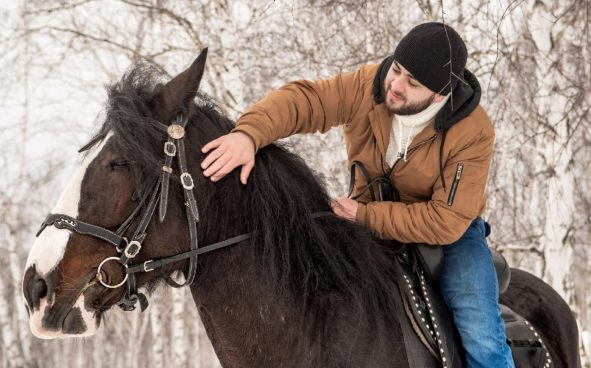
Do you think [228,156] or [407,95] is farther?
[407,95]

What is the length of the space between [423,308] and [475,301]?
0.25 meters

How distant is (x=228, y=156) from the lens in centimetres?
282

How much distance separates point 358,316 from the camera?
9.76ft

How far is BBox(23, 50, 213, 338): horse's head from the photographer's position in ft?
8.49

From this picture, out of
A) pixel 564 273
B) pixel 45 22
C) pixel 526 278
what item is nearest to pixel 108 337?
pixel 45 22

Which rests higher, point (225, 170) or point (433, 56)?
point (433, 56)

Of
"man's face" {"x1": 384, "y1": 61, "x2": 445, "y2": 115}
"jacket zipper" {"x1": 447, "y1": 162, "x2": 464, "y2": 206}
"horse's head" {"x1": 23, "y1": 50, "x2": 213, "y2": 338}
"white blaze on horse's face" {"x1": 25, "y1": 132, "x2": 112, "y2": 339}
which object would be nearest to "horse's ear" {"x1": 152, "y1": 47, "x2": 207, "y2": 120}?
"horse's head" {"x1": 23, "y1": 50, "x2": 213, "y2": 338}

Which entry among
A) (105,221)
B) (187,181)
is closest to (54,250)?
(105,221)

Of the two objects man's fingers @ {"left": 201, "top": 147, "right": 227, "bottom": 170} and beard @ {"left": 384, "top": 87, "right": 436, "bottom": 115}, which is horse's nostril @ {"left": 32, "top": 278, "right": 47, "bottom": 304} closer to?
man's fingers @ {"left": 201, "top": 147, "right": 227, "bottom": 170}

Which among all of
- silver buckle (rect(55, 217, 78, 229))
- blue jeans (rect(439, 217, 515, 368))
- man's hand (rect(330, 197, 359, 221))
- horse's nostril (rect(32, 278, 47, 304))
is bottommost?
blue jeans (rect(439, 217, 515, 368))

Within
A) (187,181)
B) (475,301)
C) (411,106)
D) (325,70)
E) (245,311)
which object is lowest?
(475,301)

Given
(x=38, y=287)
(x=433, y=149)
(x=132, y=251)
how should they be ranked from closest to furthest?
1. (x=38, y=287)
2. (x=132, y=251)
3. (x=433, y=149)

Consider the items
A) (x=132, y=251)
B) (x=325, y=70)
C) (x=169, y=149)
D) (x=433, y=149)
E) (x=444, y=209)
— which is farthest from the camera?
(x=325, y=70)

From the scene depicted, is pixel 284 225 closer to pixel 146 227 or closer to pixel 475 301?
pixel 146 227
